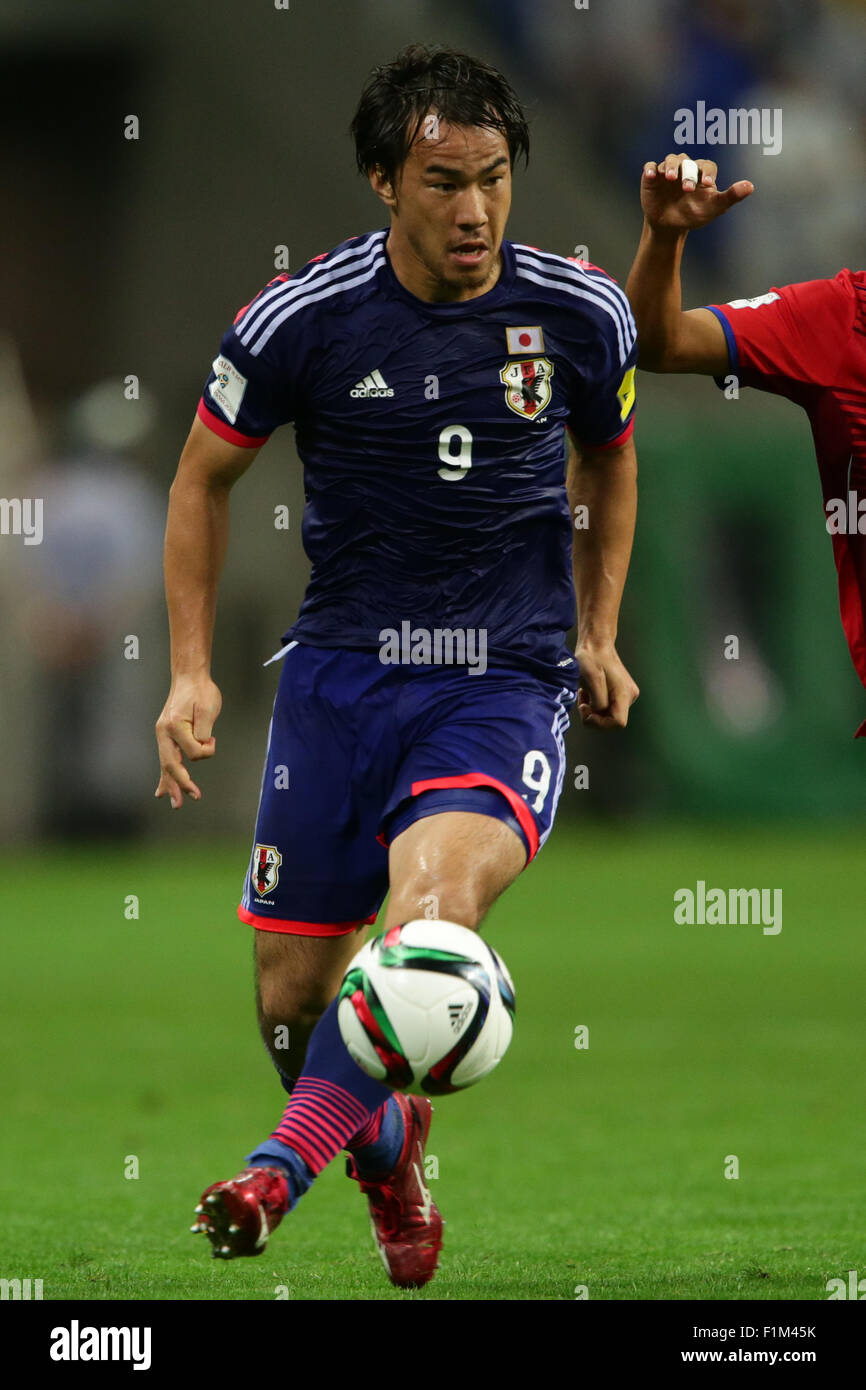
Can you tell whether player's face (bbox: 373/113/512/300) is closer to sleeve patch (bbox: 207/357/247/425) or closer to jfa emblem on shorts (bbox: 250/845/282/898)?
sleeve patch (bbox: 207/357/247/425)

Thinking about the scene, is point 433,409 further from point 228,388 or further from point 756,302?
point 756,302

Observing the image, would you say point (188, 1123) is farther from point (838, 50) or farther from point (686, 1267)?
point (838, 50)

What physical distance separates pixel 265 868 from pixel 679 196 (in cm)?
203

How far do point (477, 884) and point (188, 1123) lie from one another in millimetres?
3962

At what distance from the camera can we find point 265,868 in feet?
17.7

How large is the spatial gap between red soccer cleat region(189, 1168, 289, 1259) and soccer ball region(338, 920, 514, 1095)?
367 mm

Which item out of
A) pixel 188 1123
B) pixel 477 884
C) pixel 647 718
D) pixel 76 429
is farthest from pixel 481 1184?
pixel 76 429

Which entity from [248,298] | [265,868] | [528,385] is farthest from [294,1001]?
[248,298]

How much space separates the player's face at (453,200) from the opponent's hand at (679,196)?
63cm

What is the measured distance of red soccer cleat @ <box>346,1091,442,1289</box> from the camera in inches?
211

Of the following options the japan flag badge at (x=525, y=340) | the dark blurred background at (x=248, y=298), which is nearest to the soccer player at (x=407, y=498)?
the japan flag badge at (x=525, y=340)

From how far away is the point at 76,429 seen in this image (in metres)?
17.7

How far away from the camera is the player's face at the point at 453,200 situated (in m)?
4.88

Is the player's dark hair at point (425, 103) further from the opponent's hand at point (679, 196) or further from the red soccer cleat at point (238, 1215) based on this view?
the red soccer cleat at point (238, 1215)
